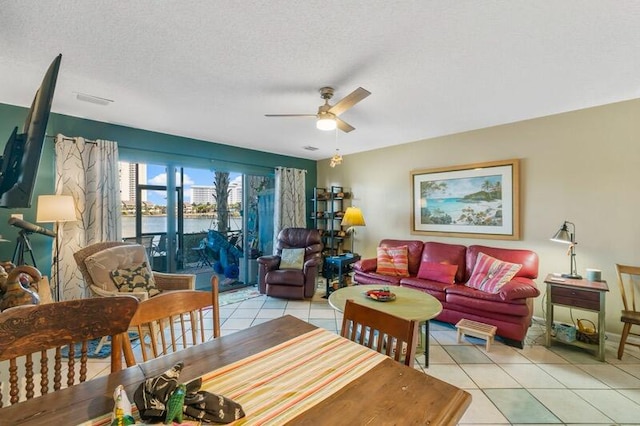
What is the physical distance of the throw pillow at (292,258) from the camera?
4363mm

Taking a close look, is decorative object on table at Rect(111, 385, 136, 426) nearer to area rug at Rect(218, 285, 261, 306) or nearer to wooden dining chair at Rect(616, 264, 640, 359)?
area rug at Rect(218, 285, 261, 306)

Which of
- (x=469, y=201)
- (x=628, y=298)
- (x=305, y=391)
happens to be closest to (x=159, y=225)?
(x=305, y=391)

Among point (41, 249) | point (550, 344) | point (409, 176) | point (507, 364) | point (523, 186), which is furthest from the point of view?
point (409, 176)

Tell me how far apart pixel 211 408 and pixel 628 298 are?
398cm

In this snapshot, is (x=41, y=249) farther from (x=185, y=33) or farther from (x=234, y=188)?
(x=185, y=33)

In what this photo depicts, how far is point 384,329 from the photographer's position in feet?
4.08

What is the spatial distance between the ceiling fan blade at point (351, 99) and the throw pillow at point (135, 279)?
2.56 metres

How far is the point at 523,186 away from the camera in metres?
3.43

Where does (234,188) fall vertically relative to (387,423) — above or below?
above

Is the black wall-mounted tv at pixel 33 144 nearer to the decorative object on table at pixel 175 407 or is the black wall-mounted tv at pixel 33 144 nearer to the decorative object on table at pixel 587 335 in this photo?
the decorative object on table at pixel 175 407

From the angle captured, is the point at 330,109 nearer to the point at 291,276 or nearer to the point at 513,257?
the point at 291,276

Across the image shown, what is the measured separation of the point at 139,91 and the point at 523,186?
4350 mm

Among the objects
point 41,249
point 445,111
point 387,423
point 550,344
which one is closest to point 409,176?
point 445,111

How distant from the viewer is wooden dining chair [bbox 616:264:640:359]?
2439 millimetres
